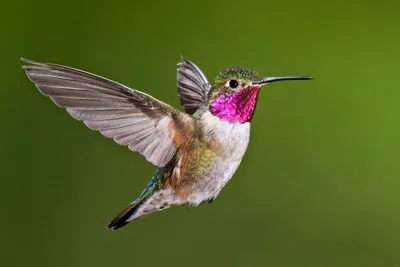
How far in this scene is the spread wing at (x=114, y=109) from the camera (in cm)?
95

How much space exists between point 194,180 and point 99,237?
1.48 m

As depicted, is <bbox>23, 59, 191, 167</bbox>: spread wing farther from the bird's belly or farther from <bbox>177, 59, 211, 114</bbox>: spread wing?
<bbox>177, 59, 211, 114</bbox>: spread wing

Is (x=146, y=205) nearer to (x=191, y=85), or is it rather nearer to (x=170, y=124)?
(x=170, y=124)

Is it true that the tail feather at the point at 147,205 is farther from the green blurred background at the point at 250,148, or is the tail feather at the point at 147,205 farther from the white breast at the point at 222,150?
the green blurred background at the point at 250,148

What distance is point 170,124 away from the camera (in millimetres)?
1127

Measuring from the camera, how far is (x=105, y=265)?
255cm

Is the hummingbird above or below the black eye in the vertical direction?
below

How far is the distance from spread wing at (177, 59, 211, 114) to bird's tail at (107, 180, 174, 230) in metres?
0.25

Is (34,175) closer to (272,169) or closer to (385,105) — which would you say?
(272,169)

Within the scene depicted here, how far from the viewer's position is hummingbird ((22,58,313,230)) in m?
0.97

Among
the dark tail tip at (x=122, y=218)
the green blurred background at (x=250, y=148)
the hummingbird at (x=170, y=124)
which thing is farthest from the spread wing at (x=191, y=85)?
the green blurred background at (x=250, y=148)

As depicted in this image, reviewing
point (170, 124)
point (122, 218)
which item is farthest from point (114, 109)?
point (122, 218)

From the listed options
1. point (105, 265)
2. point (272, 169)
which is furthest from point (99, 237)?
point (272, 169)

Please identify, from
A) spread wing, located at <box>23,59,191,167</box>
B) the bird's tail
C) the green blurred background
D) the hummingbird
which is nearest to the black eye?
the hummingbird
